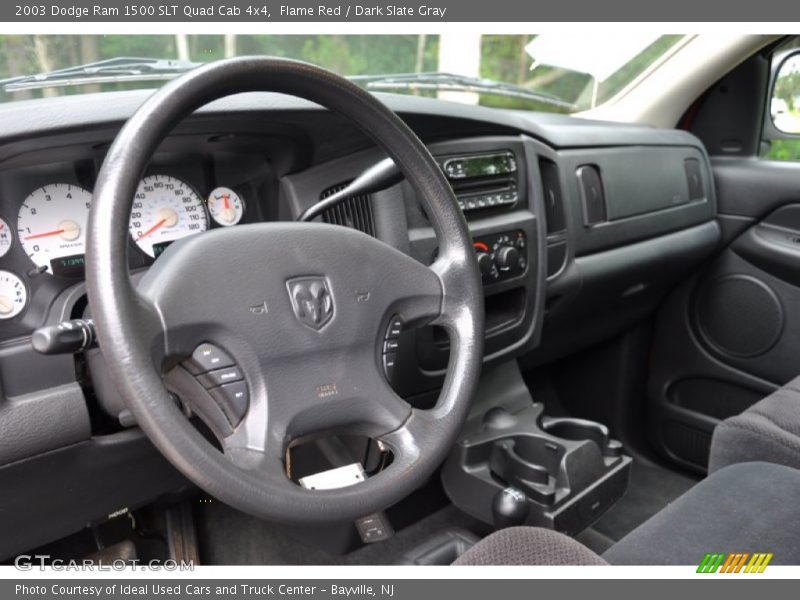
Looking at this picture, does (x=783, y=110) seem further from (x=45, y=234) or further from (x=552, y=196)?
(x=45, y=234)

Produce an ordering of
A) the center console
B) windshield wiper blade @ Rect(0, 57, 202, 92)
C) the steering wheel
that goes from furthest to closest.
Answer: the center console
windshield wiper blade @ Rect(0, 57, 202, 92)
the steering wheel

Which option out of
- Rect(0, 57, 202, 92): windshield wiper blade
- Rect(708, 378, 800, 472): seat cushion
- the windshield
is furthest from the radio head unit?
Rect(708, 378, 800, 472): seat cushion

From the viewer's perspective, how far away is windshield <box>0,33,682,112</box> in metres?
1.15

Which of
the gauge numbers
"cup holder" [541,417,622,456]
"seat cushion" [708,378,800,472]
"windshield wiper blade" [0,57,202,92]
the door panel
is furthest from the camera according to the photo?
the door panel

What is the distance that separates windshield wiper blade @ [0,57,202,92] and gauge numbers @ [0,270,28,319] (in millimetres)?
316

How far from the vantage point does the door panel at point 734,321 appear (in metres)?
2.01

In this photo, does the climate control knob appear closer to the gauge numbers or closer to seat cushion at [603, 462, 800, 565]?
seat cushion at [603, 462, 800, 565]

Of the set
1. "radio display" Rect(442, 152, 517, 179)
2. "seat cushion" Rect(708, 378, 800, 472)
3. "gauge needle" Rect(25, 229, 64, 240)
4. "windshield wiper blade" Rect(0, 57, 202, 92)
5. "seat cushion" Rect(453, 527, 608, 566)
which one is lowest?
"seat cushion" Rect(708, 378, 800, 472)

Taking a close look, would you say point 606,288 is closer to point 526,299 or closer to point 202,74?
point 526,299

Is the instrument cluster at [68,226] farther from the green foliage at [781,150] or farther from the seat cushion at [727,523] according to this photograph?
the green foliage at [781,150]

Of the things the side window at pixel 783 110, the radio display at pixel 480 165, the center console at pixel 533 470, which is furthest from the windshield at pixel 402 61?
the center console at pixel 533 470

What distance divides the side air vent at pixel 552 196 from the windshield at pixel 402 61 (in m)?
0.30

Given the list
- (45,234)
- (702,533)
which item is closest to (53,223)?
(45,234)

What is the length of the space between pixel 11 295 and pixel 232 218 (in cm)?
35
